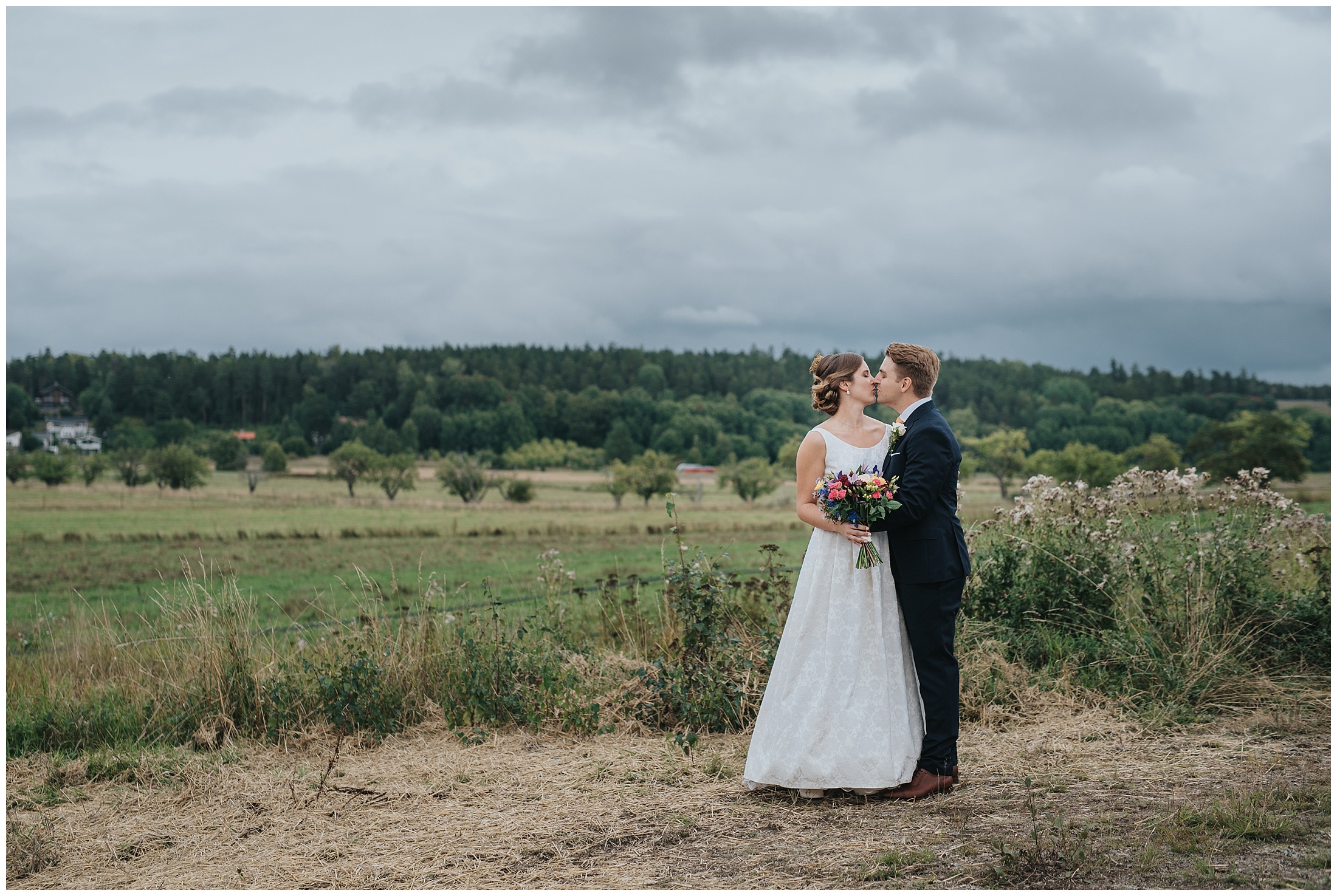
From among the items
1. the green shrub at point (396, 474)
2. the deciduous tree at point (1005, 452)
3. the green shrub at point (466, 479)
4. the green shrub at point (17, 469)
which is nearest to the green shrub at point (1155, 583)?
the green shrub at point (466, 479)

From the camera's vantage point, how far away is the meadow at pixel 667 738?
3.97m

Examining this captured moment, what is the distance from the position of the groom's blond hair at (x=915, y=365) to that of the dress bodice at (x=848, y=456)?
0.85 ft

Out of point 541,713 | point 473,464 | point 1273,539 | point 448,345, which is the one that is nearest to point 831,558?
point 541,713

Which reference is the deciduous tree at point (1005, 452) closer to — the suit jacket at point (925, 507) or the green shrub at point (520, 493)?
the green shrub at point (520, 493)

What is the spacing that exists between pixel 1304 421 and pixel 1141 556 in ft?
285

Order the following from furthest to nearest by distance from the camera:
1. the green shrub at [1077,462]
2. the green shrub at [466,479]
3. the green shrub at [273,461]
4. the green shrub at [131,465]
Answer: the green shrub at [273,461]
the green shrub at [1077,462]
the green shrub at [131,465]
the green shrub at [466,479]

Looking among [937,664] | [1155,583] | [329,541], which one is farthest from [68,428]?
[937,664]

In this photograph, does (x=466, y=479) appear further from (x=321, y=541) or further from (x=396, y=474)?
(x=321, y=541)

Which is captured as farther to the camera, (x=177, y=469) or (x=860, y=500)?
(x=177, y=469)

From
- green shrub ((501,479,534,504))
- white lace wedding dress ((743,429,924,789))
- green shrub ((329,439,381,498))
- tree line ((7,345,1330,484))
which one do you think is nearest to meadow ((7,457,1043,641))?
white lace wedding dress ((743,429,924,789))

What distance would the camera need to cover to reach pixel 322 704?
6.35 m

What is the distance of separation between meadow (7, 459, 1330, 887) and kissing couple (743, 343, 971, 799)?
226 millimetres

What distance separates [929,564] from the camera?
4.61 meters

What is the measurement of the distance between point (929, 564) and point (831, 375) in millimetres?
1050
